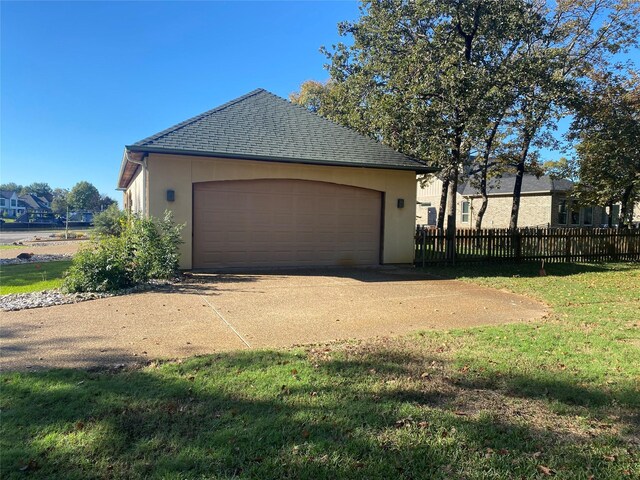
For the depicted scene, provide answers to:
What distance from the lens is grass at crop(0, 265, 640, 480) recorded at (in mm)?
2852

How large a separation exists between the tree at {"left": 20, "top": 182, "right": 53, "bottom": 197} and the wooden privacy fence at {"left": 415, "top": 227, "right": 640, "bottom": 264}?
12129 cm

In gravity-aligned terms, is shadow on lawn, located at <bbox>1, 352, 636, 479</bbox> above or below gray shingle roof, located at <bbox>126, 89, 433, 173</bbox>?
below

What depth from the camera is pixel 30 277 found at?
36.0 ft

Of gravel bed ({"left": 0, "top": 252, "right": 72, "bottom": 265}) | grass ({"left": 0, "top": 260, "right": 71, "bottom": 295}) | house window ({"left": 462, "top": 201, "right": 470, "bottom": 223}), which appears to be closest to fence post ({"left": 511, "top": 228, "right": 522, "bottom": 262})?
grass ({"left": 0, "top": 260, "right": 71, "bottom": 295})

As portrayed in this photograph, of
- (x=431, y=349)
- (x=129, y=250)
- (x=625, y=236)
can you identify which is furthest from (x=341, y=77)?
(x=431, y=349)

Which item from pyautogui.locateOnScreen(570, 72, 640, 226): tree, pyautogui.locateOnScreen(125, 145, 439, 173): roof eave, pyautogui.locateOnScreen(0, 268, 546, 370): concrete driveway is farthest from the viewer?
pyautogui.locateOnScreen(570, 72, 640, 226): tree

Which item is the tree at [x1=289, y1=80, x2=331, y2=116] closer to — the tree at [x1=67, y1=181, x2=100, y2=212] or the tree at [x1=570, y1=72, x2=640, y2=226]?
the tree at [x1=570, y1=72, x2=640, y2=226]

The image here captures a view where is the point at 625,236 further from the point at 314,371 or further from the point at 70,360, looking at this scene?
the point at 70,360

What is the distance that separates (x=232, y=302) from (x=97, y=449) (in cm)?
486

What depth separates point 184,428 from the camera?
325 cm

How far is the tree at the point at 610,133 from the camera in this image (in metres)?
18.0

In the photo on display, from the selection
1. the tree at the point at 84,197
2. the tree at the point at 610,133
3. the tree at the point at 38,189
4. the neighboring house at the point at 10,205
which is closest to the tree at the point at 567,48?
the tree at the point at 610,133

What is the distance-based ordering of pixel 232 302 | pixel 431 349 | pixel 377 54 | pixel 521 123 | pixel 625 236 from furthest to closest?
pixel 521 123
pixel 625 236
pixel 377 54
pixel 232 302
pixel 431 349

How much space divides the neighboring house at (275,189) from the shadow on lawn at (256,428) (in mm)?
7450
